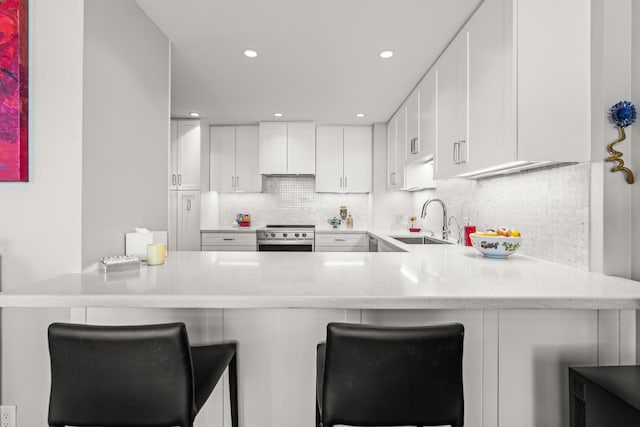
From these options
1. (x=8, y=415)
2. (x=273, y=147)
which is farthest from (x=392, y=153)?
(x=8, y=415)

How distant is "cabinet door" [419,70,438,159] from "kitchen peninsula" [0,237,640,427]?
1.45 m

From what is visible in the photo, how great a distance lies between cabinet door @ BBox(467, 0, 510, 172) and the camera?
1.58 meters

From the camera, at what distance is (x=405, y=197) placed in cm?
475

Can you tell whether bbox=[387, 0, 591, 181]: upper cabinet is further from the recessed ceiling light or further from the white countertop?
the recessed ceiling light

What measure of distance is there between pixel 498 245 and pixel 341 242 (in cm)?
278

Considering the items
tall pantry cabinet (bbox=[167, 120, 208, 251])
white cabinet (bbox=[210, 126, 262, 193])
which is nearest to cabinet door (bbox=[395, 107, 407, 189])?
white cabinet (bbox=[210, 126, 262, 193])

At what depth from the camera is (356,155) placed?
15.5 feet

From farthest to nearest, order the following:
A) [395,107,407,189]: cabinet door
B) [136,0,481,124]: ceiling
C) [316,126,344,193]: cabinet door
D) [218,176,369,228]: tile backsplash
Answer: [218,176,369,228]: tile backsplash, [316,126,344,193]: cabinet door, [395,107,407,189]: cabinet door, [136,0,481,124]: ceiling

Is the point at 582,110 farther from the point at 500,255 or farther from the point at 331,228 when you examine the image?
the point at 331,228

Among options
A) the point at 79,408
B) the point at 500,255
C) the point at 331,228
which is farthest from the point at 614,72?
the point at 331,228

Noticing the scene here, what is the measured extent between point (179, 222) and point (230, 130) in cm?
146

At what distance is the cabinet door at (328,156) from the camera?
15.4 ft

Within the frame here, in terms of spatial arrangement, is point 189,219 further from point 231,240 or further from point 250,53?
point 250,53

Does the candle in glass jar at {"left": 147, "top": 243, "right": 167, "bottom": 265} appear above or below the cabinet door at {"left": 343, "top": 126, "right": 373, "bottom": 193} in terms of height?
below
